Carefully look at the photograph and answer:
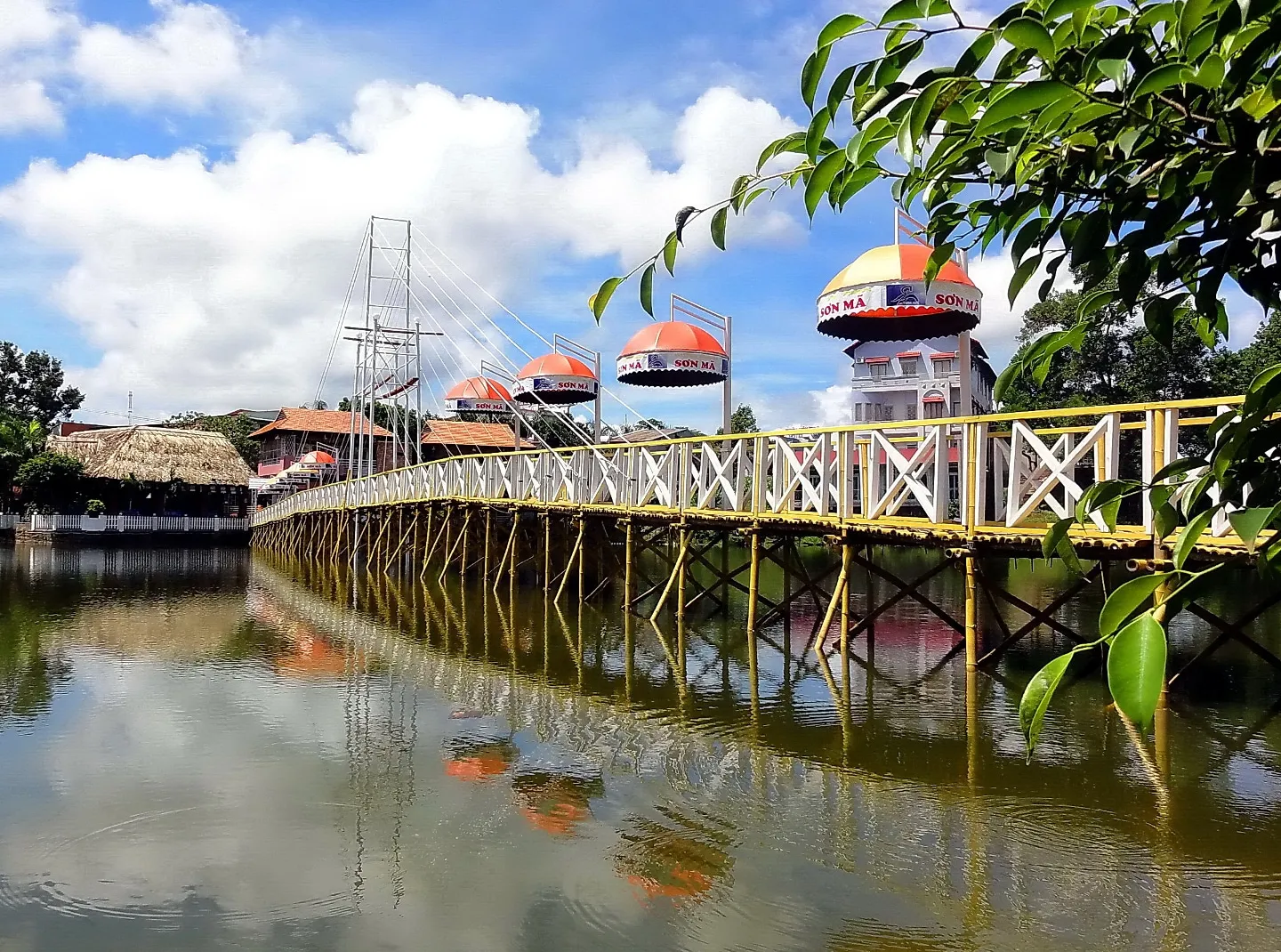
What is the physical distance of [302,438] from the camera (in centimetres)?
5041

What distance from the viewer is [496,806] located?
22.6 feet

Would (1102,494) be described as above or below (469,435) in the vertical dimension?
below

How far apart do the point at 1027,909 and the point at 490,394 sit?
108ft

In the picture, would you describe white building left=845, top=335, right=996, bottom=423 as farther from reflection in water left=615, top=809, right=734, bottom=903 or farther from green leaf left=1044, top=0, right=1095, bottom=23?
green leaf left=1044, top=0, right=1095, bottom=23

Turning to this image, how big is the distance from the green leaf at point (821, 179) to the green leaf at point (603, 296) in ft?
1.24

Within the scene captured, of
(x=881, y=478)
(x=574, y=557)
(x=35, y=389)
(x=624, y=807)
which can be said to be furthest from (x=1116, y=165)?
(x=35, y=389)

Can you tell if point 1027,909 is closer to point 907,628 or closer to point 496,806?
point 496,806

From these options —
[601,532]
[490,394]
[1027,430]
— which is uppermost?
[490,394]

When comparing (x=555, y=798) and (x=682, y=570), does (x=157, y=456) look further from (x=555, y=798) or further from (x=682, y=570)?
(x=555, y=798)

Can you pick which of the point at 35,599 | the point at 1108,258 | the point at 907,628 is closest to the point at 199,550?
the point at 35,599

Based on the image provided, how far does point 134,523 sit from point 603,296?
149ft

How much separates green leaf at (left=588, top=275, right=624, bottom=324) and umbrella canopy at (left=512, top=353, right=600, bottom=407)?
26621 millimetres

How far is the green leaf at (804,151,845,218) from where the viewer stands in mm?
1583

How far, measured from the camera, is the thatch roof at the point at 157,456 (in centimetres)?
4562
